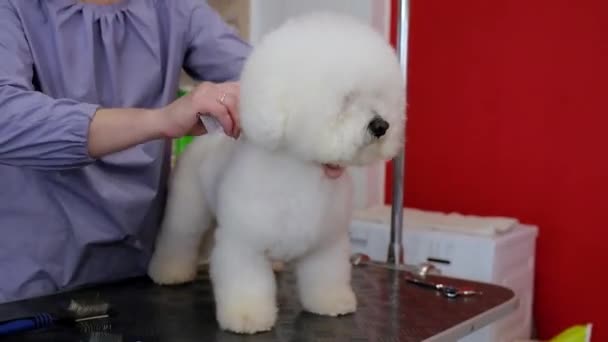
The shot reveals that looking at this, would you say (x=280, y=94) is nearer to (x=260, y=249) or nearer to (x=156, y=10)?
(x=260, y=249)

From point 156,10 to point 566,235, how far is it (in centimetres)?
119

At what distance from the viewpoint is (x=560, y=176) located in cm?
184

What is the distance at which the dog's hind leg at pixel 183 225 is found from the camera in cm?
106

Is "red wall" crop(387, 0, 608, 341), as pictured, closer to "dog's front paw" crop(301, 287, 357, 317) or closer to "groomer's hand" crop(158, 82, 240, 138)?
"dog's front paw" crop(301, 287, 357, 317)

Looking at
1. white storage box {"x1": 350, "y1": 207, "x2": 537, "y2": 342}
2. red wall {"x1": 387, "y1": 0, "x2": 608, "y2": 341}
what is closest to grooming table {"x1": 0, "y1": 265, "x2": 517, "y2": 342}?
white storage box {"x1": 350, "y1": 207, "x2": 537, "y2": 342}

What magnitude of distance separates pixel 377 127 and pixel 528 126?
3.88 ft

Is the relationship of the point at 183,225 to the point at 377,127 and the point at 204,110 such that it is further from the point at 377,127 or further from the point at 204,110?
the point at 377,127

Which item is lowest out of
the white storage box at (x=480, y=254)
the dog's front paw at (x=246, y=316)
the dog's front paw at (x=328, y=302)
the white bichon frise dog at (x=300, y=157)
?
the white storage box at (x=480, y=254)

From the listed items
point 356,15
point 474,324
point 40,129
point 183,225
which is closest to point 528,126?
point 356,15

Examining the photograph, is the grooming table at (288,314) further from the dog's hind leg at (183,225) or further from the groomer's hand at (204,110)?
the groomer's hand at (204,110)

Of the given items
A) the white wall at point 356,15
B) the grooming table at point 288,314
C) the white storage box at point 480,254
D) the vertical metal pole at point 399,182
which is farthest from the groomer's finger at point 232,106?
the white wall at point 356,15

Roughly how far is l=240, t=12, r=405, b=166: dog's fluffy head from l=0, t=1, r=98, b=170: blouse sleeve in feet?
0.61

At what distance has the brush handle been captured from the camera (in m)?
0.86

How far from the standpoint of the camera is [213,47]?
114 cm
